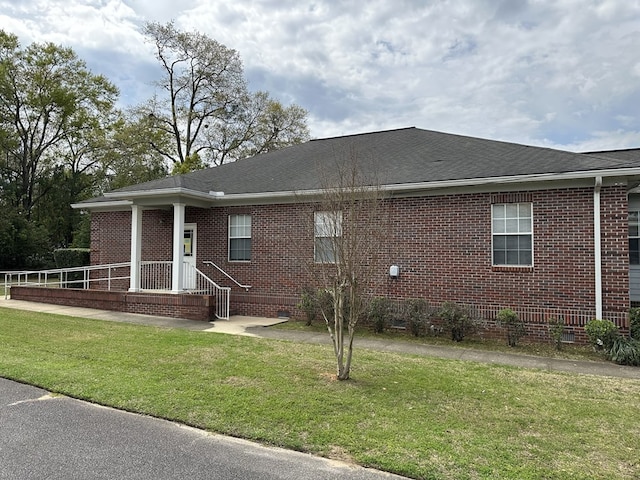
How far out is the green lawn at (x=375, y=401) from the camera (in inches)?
147

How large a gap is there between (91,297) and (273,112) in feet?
88.5

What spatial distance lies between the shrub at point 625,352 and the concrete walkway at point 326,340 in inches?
6.4

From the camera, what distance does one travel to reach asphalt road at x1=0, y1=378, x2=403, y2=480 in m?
3.43

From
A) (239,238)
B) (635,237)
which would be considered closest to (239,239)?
(239,238)

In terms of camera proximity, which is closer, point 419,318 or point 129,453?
point 129,453

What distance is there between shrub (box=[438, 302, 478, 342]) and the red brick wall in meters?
0.75

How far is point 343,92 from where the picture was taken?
22.4m

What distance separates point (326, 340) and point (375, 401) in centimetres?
396

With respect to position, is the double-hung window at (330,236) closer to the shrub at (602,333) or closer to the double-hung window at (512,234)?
the double-hung window at (512,234)

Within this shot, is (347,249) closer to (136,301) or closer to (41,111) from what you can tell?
(136,301)

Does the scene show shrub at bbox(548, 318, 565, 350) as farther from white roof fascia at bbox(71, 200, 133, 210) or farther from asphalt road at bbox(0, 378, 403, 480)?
white roof fascia at bbox(71, 200, 133, 210)

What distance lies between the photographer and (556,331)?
8.47 metres

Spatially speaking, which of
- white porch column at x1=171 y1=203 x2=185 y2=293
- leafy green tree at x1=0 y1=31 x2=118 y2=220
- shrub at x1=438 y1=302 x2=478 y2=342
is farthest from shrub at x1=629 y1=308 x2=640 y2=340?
leafy green tree at x1=0 y1=31 x2=118 y2=220

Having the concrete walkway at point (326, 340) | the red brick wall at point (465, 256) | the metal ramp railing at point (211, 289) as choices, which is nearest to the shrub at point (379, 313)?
the concrete walkway at point (326, 340)
